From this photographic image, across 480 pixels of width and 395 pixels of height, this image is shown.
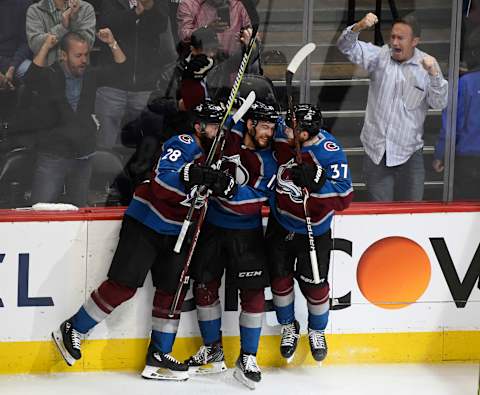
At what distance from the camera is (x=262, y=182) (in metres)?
5.63

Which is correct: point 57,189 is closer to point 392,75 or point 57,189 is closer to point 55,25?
point 55,25

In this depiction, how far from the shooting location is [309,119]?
5.52 m

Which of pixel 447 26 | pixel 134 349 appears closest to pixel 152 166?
pixel 134 349

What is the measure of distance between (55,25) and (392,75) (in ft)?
4.72

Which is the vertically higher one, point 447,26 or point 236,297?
point 447,26

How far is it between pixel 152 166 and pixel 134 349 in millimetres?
755

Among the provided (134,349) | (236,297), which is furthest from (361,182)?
(134,349)

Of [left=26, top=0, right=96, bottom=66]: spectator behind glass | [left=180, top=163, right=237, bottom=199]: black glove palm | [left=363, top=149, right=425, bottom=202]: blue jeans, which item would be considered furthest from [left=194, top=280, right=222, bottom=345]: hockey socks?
[left=26, top=0, right=96, bottom=66]: spectator behind glass

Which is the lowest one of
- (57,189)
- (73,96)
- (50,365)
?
(50,365)

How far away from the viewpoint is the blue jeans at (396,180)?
599 centimetres

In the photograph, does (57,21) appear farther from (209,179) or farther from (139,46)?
(209,179)

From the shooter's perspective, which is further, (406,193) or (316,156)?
(406,193)

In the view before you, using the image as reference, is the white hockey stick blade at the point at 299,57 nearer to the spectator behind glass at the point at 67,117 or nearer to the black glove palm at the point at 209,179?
the black glove palm at the point at 209,179

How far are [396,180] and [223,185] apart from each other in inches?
38.0
